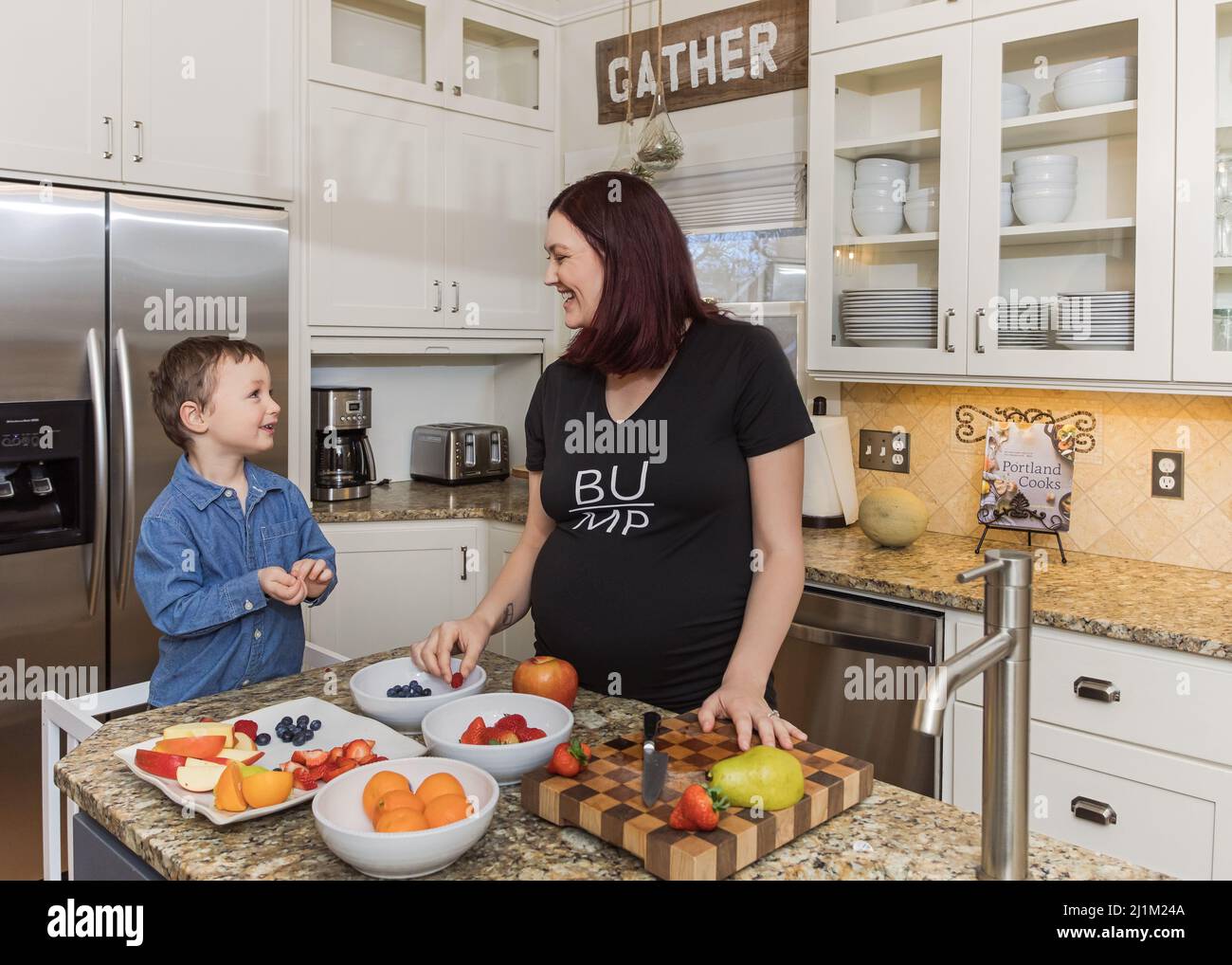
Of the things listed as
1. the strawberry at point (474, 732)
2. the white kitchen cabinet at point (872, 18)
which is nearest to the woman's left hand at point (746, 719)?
the strawberry at point (474, 732)

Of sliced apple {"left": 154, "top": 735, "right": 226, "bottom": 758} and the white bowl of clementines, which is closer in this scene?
the white bowl of clementines

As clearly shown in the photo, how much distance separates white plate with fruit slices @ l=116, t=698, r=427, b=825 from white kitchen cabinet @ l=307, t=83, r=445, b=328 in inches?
82.6

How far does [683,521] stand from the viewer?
1530 millimetres

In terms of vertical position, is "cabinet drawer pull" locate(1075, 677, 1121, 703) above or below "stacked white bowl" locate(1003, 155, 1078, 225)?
below

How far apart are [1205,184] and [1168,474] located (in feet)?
2.35

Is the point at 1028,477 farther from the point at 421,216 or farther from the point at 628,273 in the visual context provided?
the point at 421,216

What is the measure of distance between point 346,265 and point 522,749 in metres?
2.42

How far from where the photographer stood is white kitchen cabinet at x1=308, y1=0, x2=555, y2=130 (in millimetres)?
3219

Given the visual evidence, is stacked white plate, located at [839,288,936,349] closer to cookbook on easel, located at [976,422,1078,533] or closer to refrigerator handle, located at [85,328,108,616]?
cookbook on easel, located at [976,422,1078,533]

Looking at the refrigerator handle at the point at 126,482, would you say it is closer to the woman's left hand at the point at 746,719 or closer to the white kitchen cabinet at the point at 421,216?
the white kitchen cabinet at the point at 421,216

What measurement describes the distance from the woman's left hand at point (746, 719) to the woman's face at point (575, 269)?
0.60 m

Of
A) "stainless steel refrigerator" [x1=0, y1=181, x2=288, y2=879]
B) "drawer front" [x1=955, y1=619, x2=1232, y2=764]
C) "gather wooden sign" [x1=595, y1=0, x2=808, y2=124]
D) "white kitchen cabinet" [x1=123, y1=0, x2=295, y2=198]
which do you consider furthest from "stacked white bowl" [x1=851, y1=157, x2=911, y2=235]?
"stainless steel refrigerator" [x1=0, y1=181, x2=288, y2=879]

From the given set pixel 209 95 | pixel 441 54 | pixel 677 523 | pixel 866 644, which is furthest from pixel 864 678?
pixel 441 54
